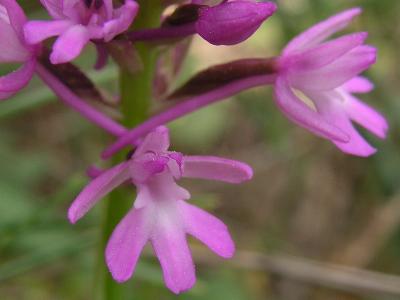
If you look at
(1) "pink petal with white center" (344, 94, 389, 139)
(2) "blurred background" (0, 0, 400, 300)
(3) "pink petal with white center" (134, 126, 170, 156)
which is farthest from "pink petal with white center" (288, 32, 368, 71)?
(2) "blurred background" (0, 0, 400, 300)

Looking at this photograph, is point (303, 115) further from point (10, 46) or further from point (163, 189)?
point (10, 46)

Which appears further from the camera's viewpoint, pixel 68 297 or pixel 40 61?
pixel 68 297

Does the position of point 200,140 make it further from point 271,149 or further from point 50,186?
point 50,186

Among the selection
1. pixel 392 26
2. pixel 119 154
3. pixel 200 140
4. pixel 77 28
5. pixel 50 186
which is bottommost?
pixel 50 186

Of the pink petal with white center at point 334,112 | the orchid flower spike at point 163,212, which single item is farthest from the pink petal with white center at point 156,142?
the pink petal with white center at point 334,112

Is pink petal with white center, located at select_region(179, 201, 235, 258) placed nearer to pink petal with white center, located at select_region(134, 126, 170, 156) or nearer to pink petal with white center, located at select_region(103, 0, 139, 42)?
pink petal with white center, located at select_region(134, 126, 170, 156)

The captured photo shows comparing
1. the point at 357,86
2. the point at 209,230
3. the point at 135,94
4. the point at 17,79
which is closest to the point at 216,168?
the point at 209,230

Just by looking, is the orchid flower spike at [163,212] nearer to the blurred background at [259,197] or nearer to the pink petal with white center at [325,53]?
the pink petal with white center at [325,53]

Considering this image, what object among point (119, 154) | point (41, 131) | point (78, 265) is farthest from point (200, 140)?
point (119, 154)
